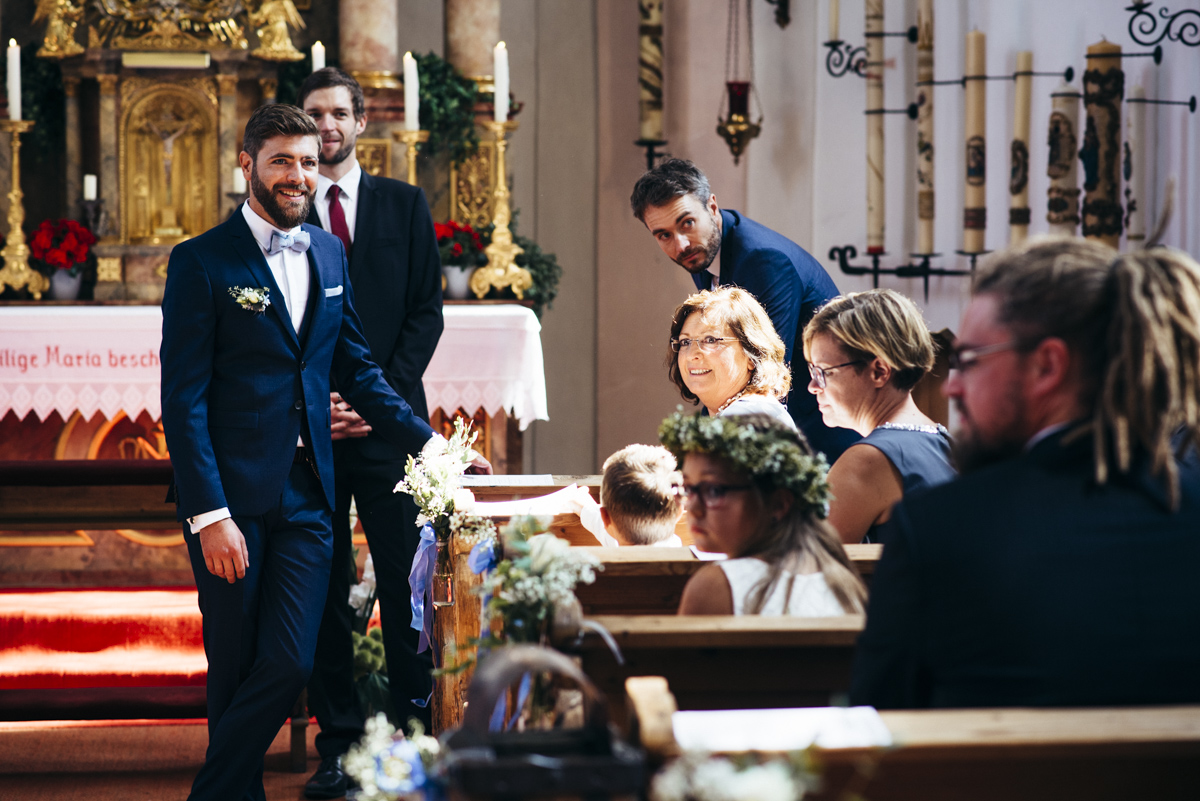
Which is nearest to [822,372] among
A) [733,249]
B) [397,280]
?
[733,249]

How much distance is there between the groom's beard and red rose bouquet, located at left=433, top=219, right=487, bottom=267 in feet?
8.39

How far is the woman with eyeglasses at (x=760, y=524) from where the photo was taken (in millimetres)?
1973

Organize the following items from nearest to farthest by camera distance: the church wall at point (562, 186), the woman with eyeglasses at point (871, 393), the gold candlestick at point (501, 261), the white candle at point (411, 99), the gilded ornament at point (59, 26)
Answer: the woman with eyeglasses at point (871, 393), the white candle at point (411, 99), the gold candlestick at point (501, 261), the gilded ornament at point (59, 26), the church wall at point (562, 186)

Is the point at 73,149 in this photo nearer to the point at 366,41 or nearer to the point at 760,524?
the point at 366,41

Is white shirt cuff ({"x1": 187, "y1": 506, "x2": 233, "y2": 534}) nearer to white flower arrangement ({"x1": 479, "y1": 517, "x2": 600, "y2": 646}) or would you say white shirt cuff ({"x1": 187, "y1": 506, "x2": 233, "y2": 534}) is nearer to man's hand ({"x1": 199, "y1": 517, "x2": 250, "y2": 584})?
man's hand ({"x1": 199, "y1": 517, "x2": 250, "y2": 584})

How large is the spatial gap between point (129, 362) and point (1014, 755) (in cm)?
452

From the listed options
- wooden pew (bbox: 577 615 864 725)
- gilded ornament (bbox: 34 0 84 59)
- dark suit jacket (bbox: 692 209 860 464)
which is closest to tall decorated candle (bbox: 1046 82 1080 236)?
dark suit jacket (bbox: 692 209 860 464)

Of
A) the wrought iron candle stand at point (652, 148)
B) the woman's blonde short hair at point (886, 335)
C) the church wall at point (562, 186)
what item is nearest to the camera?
the woman's blonde short hair at point (886, 335)

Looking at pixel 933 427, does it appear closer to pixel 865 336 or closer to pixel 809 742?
pixel 865 336

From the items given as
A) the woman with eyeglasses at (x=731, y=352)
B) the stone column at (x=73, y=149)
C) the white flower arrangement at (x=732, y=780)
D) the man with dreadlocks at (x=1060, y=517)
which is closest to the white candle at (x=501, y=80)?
the stone column at (x=73, y=149)

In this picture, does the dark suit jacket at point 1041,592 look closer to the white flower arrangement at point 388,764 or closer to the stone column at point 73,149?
the white flower arrangement at point 388,764

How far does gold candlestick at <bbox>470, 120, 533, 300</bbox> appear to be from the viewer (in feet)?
18.6

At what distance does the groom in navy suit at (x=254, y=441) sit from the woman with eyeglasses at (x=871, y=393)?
4.10 ft

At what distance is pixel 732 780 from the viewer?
112cm
